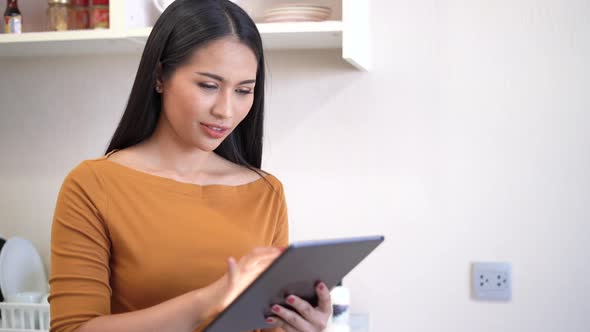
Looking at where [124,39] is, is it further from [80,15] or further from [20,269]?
[20,269]

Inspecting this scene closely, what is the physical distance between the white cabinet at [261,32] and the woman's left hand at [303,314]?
0.82 m

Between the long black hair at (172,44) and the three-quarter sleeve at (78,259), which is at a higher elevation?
the long black hair at (172,44)

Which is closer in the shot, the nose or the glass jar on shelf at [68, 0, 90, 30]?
the nose

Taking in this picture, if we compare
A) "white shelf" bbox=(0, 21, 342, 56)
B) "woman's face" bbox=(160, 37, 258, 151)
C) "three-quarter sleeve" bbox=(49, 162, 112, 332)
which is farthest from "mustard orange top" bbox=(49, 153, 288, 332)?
"white shelf" bbox=(0, 21, 342, 56)

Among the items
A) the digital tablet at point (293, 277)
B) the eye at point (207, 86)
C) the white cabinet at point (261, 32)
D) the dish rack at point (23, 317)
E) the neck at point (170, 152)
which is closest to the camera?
the digital tablet at point (293, 277)

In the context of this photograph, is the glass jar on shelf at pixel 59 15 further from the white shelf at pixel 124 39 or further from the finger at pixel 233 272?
the finger at pixel 233 272

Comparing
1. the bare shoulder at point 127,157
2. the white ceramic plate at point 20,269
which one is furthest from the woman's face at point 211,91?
the white ceramic plate at point 20,269

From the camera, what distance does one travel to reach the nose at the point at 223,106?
1267 millimetres

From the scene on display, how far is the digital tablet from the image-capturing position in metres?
1.01

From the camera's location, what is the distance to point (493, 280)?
209cm

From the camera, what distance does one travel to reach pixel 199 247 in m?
1.33

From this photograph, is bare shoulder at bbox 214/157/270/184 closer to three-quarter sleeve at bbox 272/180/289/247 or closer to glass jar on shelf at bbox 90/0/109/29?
three-quarter sleeve at bbox 272/180/289/247

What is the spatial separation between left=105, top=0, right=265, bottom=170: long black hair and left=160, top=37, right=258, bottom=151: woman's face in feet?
0.06

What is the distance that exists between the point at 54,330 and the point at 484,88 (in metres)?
1.29
